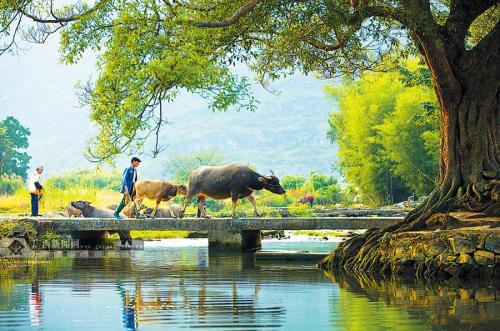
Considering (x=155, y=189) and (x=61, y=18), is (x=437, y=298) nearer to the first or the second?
(x=61, y=18)

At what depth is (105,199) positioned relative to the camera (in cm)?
6219

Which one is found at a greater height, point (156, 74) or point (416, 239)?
point (156, 74)

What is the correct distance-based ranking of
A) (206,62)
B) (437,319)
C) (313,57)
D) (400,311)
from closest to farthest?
(437,319)
(400,311)
(206,62)
(313,57)

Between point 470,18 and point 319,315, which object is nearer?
point 319,315

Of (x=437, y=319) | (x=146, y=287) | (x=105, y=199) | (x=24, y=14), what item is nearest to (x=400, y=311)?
(x=437, y=319)

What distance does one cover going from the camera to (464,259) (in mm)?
22016

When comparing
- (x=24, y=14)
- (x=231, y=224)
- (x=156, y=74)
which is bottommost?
(x=231, y=224)

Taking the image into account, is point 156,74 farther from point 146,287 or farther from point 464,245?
point 464,245

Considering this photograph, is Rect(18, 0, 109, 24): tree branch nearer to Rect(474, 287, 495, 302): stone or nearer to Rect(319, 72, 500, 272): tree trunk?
Rect(319, 72, 500, 272): tree trunk

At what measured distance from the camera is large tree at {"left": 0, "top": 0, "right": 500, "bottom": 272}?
72.3 feet

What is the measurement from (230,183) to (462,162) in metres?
8.70

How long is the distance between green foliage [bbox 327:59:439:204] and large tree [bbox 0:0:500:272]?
31.0m

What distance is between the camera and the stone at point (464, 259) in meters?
22.0

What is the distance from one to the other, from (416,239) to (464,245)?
45.3 inches
